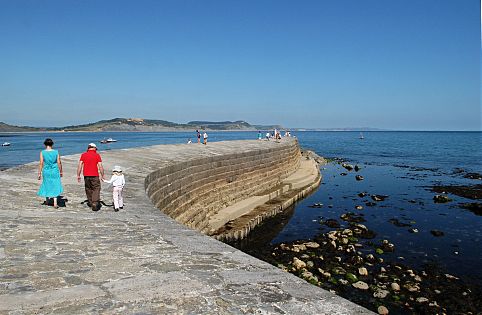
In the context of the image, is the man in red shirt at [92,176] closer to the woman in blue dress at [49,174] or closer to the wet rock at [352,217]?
the woman in blue dress at [49,174]

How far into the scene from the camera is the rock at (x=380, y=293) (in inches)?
382

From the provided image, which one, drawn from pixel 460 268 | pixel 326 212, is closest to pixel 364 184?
pixel 326 212

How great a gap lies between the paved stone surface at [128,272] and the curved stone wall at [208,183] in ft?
13.7

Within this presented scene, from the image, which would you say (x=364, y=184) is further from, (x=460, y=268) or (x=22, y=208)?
(x=22, y=208)

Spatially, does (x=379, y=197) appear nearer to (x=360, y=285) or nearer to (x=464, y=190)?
(x=464, y=190)

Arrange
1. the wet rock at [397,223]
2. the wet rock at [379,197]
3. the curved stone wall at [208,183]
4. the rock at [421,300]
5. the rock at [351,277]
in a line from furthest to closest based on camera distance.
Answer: the wet rock at [379,197] < the wet rock at [397,223] < the curved stone wall at [208,183] < the rock at [351,277] < the rock at [421,300]

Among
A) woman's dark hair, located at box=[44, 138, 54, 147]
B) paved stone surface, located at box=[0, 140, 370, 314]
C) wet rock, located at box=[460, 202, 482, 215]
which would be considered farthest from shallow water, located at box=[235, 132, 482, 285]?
paved stone surface, located at box=[0, 140, 370, 314]

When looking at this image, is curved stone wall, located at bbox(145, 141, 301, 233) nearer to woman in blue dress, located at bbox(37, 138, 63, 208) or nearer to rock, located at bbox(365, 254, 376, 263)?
woman in blue dress, located at bbox(37, 138, 63, 208)

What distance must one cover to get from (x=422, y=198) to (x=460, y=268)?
13.4m

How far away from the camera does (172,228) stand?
6.03 m

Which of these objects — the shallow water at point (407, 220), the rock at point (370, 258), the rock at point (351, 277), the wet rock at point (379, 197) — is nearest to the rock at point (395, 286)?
the rock at point (351, 277)

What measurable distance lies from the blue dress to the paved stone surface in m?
0.35

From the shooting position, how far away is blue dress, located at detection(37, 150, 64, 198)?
674cm

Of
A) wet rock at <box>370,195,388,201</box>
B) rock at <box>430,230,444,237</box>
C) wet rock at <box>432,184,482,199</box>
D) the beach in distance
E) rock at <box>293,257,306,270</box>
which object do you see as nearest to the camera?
rock at <box>293,257,306,270</box>
